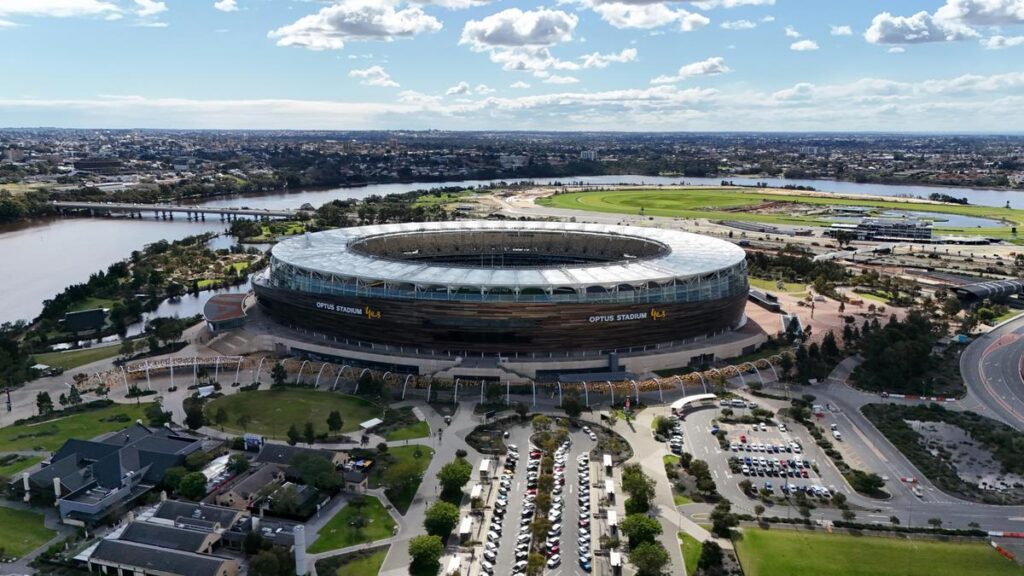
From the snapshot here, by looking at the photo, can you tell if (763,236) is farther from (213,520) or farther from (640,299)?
(213,520)

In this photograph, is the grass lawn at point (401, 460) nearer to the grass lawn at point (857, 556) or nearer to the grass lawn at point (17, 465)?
the grass lawn at point (857, 556)

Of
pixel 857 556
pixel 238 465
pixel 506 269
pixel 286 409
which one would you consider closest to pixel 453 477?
pixel 238 465

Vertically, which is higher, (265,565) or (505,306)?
(505,306)

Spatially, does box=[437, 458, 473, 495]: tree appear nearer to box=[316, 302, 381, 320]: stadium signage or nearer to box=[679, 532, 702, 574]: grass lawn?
box=[679, 532, 702, 574]: grass lawn

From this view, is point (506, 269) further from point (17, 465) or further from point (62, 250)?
point (62, 250)

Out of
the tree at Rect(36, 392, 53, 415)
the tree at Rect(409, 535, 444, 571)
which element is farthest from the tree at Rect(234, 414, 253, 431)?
the tree at Rect(409, 535, 444, 571)

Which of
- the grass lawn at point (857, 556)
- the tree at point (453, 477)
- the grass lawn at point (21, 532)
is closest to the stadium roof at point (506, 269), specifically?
the tree at point (453, 477)
